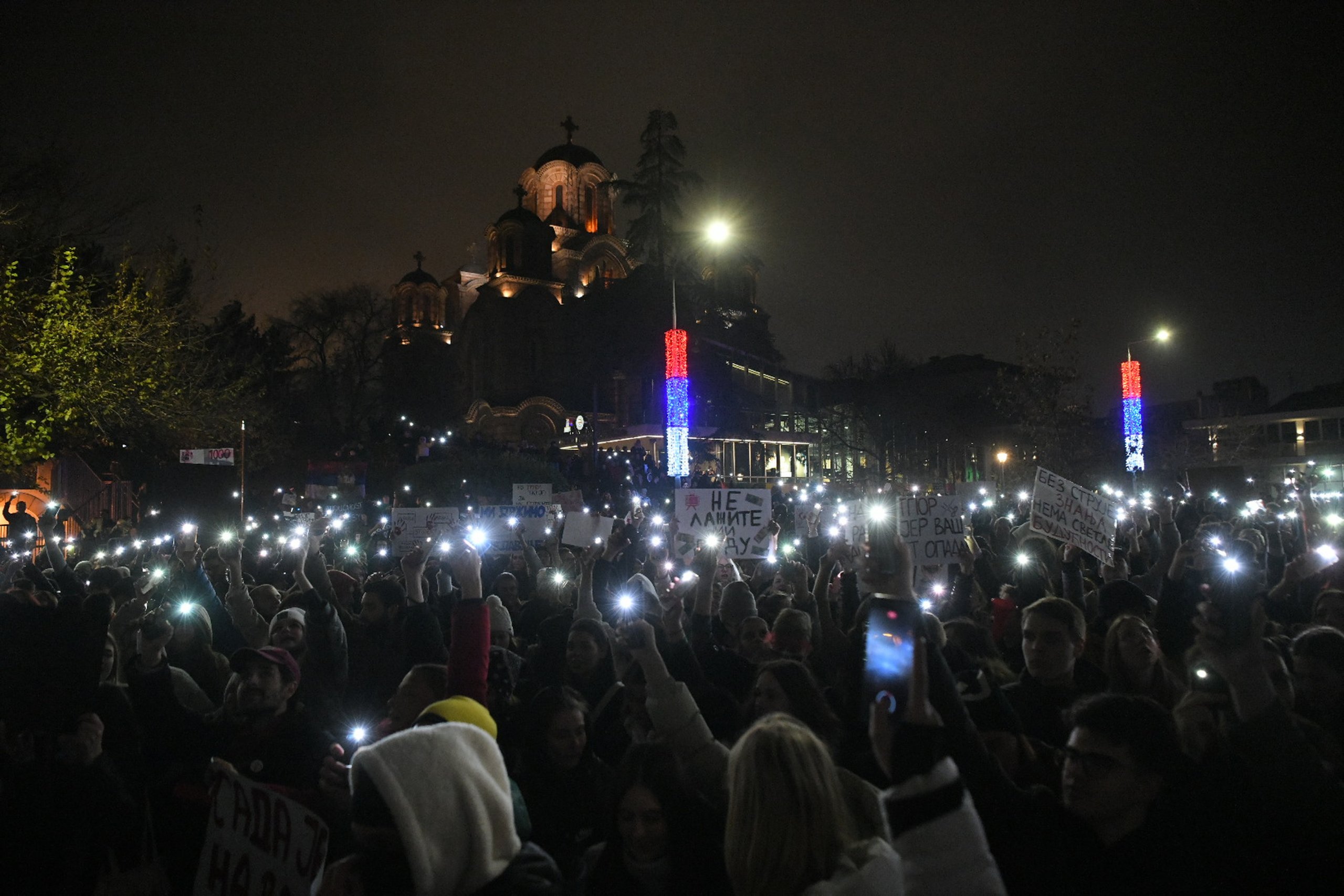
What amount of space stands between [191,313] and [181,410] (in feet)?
6.26

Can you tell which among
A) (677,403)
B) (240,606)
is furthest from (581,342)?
(240,606)

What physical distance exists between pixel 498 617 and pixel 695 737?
9.69ft

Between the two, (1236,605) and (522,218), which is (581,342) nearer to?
(522,218)

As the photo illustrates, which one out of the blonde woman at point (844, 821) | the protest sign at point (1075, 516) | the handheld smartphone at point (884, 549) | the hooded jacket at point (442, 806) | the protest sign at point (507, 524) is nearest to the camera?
the blonde woman at point (844, 821)

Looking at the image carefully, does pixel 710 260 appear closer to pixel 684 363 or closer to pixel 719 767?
pixel 684 363

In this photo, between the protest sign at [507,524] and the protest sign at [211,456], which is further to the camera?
the protest sign at [211,456]

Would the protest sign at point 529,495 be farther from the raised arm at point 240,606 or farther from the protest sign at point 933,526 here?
the raised arm at point 240,606

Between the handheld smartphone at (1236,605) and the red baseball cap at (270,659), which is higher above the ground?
the handheld smartphone at (1236,605)

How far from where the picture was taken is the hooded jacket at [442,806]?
204 centimetres

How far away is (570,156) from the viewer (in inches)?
2365

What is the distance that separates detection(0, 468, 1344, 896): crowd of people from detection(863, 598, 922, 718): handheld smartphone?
0.10 ft

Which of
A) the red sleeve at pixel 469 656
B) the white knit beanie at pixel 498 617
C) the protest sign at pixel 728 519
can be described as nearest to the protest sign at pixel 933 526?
the protest sign at pixel 728 519

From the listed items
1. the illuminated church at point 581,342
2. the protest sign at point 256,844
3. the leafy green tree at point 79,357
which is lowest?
the protest sign at point 256,844

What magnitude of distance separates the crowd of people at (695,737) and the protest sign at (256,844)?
70 millimetres
